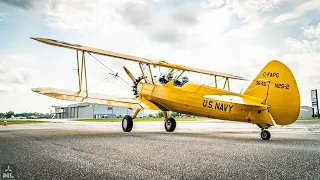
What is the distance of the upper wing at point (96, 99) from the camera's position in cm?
1119

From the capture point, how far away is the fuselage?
8.77m

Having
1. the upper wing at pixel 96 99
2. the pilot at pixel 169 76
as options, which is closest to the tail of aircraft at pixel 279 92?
the pilot at pixel 169 76

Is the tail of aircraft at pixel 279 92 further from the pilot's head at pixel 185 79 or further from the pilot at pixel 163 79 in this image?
the pilot at pixel 163 79

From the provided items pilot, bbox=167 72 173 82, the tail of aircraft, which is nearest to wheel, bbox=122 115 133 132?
pilot, bbox=167 72 173 82

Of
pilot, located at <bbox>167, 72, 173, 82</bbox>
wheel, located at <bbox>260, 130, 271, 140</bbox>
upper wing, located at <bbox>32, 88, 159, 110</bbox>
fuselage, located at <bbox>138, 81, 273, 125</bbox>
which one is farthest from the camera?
pilot, located at <bbox>167, 72, 173, 82</bbox>

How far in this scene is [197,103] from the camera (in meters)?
10.1

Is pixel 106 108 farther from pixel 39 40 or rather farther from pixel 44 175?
pixel 44 175

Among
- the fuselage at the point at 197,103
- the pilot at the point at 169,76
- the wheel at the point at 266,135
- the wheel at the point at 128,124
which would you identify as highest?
the pilot at the point at 169,76

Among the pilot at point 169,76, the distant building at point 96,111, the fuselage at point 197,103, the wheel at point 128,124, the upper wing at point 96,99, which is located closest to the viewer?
the fuselage at point 197,103

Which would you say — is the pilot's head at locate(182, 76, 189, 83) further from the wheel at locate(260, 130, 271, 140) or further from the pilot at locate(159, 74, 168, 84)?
the wheel at locate(260, 130, 271, 140)

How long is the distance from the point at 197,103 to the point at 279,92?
10.1 feet

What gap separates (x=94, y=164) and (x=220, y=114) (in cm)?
646

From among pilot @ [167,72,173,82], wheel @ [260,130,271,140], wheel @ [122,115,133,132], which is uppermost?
pilot @ [167,72,173,82]

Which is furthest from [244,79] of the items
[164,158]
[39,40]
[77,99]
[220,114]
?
[164,158]
